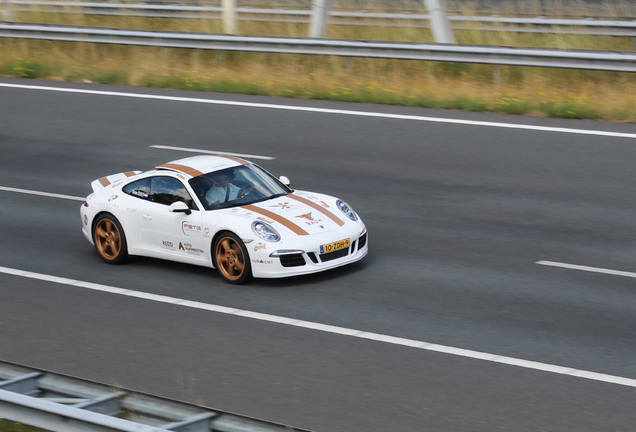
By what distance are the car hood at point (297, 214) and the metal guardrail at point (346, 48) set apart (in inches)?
348

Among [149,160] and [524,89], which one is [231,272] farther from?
[524,89]

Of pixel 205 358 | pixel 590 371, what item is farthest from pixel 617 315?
pixel 205 358

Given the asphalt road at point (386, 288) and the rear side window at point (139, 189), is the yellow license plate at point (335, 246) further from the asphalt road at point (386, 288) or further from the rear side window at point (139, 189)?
the rear side window at point (139, 189)

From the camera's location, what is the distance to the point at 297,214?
31.8 feet

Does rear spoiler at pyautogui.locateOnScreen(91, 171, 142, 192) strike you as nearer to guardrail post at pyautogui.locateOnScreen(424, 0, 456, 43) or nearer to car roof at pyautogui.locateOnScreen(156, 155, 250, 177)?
car roof at pyautogui.locateOnScreen(156, 155, 250, 177)

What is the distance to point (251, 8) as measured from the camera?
2667 centimetres

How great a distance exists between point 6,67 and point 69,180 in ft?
32.3

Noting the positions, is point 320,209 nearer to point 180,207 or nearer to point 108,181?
point 180,207

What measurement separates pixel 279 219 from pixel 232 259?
690 mm

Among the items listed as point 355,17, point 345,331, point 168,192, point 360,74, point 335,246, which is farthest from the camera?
point 355,17

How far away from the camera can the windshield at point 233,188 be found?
989 cm

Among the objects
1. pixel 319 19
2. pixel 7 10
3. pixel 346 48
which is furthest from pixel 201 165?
pixel 7 10

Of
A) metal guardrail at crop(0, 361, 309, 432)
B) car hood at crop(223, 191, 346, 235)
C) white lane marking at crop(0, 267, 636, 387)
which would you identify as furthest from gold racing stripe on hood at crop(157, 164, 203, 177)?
metal guardrail at crop(0, 361, 309, 432)

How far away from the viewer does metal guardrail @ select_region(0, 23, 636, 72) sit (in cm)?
1705
